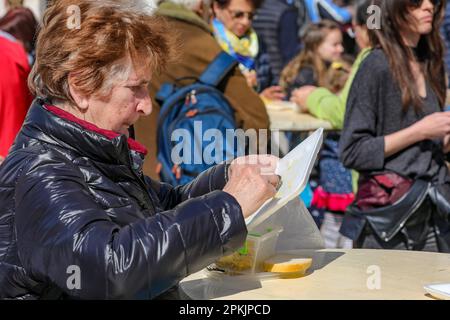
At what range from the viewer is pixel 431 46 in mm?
3775

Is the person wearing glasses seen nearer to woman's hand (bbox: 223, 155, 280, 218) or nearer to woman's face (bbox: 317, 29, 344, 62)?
woman's face (bbox: 317, 29, 344, 62)

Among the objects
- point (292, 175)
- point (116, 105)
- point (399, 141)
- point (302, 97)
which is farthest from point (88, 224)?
point (302, 97)

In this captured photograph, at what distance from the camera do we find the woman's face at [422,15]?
3682 mm

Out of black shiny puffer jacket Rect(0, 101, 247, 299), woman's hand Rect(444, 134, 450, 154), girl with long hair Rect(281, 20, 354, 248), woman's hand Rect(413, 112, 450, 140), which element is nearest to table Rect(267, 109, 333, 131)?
girl with long hair Rect(281, 20, 354, 248)

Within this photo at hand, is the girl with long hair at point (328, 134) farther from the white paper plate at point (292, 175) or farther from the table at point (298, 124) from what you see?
the white paper plate at point (292, 175)

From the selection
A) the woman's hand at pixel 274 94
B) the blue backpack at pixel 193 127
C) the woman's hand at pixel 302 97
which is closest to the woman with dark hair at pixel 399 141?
the blue backpack at pixel 193 127

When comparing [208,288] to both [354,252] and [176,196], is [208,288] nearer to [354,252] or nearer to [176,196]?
[176,196]

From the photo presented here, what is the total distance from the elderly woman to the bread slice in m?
0.25

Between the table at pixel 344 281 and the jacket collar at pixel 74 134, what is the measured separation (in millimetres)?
405

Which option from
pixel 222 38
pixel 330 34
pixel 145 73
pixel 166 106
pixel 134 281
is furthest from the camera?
pixel 330 34

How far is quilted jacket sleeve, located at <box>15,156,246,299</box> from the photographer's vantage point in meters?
1.77
